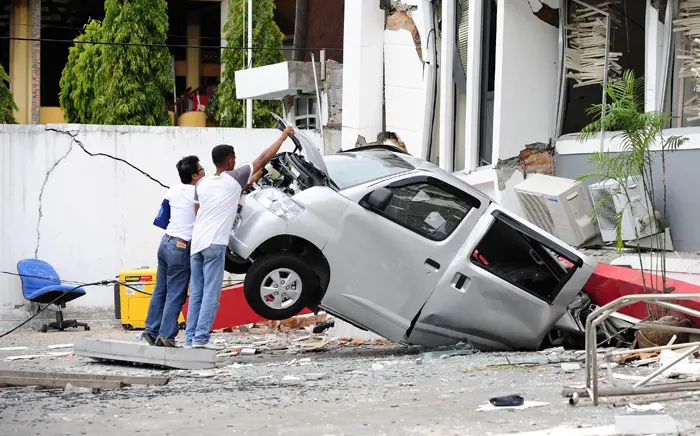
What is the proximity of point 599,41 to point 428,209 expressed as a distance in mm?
3984

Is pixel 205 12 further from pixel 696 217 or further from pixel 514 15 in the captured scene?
pixel 696 217

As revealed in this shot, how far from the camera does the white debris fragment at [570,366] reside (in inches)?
355

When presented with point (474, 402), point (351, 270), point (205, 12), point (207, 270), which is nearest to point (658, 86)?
point (351, 270)

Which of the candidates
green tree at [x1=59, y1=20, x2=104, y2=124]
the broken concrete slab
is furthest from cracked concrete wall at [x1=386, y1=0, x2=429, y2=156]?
green tree at [x1=59, y1=20, x2=104, y2=124]

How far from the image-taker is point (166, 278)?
36.4 feet

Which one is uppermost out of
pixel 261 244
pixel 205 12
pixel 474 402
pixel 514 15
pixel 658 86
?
pixel 205 12

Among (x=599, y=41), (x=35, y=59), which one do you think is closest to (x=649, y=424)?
(x=599, y=41)

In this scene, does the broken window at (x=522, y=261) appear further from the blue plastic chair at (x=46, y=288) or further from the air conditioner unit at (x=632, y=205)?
the blue plastic chair at (x=46, y=288)

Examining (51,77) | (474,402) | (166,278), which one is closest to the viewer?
(474,402)

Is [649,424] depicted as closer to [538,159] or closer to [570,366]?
[570,366]

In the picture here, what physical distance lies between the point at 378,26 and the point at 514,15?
14.7 feet

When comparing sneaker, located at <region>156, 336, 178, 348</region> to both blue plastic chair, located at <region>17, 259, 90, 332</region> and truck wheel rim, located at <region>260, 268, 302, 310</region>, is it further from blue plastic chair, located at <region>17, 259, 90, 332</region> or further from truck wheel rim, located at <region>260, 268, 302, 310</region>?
blue plastic chair, located at <region>17, 259, 90, 332</region>

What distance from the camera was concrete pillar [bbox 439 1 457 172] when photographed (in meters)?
16.1

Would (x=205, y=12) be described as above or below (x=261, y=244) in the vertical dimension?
above
